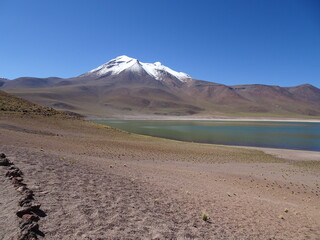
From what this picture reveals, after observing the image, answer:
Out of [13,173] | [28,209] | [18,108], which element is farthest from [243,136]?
[28,209]

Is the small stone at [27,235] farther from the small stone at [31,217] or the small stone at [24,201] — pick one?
the small stone at [24,201]

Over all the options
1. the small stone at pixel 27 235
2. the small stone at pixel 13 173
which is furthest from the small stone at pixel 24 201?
the small stone at pixel 13 173

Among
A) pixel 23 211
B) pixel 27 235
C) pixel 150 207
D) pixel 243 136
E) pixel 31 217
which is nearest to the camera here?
pixel 27 235

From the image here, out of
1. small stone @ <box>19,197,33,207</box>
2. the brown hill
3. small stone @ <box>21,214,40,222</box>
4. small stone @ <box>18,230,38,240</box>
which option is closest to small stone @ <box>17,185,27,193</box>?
small stone @ <box>19,197,33,207</box>

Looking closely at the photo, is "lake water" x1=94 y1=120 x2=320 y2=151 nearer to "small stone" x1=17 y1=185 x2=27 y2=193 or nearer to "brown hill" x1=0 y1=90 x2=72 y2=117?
"brown hill" x1=0 y1=90 x2=72 y2=117

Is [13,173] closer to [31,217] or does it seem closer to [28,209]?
[28,209]

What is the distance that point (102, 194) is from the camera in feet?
24.1

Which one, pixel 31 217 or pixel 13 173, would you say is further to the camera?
pixel 13 173

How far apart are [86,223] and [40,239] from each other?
103 cm

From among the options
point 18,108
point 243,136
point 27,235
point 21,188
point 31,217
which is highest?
point 18,108

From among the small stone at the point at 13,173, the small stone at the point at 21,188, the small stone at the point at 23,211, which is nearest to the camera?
the small stone at the point at 23,211

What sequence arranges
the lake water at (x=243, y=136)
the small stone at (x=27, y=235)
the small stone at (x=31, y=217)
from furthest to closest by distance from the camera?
the lake water at (x=243, y=136)
the small stone at (x=31, y=217)
the small stone at (x=27, y=235)

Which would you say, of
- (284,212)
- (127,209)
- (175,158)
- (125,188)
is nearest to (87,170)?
(125,188)

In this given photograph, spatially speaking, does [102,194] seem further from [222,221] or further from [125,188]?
[222,221]
